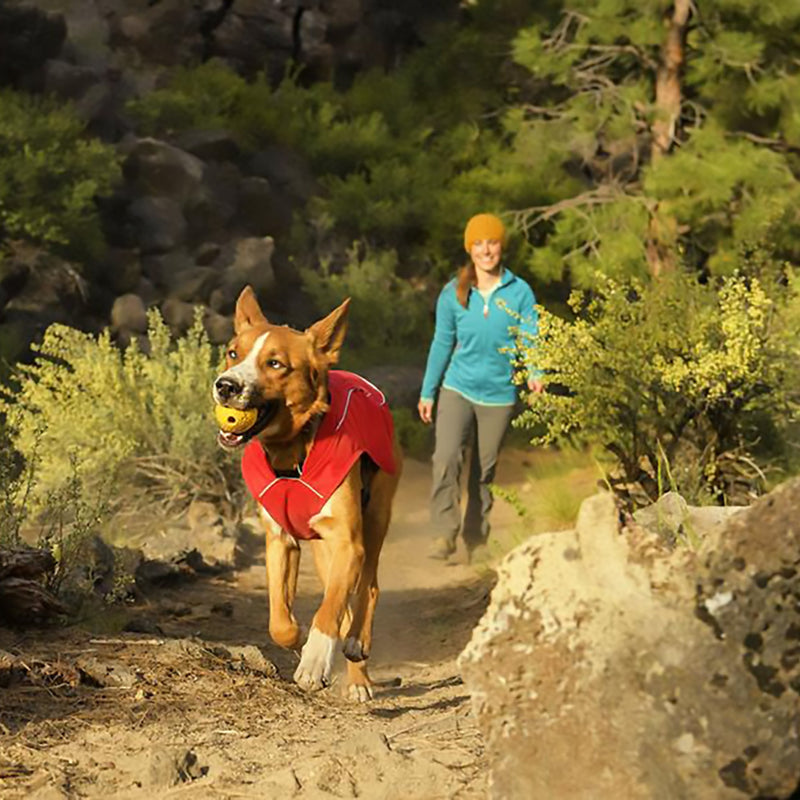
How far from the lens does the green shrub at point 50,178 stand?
1570 cm

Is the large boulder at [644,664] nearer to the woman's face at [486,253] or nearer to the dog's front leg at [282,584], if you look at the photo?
the dog's front leg at [282,584]

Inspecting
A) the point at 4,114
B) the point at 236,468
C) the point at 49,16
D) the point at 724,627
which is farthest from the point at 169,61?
the point at 724,627

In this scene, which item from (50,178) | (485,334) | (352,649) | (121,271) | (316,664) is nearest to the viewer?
(316,664)

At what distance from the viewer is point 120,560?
312 inches

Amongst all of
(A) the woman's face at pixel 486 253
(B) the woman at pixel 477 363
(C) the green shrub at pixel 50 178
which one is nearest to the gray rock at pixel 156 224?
(C) the green shrub at pixel 50 178

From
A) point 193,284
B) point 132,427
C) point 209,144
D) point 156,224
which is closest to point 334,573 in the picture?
point 132,427

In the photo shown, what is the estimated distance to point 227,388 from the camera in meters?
5.23

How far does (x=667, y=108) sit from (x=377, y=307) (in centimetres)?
476

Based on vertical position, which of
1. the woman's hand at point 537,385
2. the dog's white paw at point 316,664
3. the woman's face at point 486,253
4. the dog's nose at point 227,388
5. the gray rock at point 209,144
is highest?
the dog's nose at point 227,388

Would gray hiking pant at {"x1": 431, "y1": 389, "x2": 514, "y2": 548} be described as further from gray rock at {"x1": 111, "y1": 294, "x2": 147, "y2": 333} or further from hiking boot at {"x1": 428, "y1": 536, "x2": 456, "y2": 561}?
gray rock at {"x1": 111, "y1": 294, "x2": 147, "y2": 333}

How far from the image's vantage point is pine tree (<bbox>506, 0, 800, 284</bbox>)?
14.0m

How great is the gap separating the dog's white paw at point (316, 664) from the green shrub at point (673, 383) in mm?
3508

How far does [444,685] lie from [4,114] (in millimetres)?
12534

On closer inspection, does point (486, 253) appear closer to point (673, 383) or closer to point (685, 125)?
point (673, 383)
